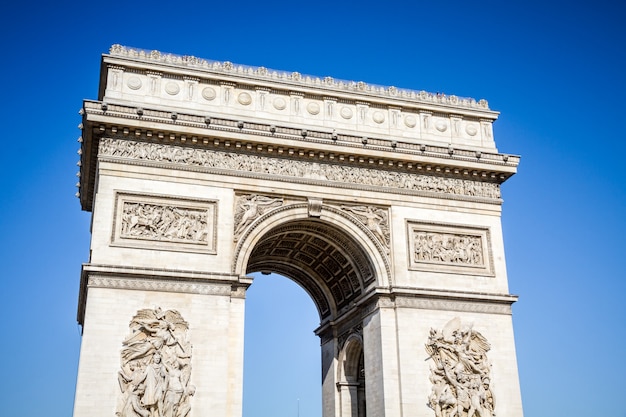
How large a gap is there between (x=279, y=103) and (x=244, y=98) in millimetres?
1178

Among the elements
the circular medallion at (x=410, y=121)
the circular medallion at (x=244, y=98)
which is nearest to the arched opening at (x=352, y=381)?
the circular medallion at (x=410, y=121)

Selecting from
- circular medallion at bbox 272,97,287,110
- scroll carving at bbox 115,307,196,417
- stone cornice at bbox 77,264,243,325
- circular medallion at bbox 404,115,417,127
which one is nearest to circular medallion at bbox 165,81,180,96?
circular medallion at bbox 272,97,287,110

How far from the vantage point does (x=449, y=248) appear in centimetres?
2448

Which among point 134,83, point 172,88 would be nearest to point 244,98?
point 172,88

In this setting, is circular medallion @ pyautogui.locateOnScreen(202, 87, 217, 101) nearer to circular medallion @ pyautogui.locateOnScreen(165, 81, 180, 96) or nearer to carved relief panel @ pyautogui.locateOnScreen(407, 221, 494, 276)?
circular medallion @ pyautogui.locateOnScreen(165, 81, 180, 96)

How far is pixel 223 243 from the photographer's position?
22.2 meters

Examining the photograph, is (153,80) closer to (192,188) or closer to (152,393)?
(192,188)

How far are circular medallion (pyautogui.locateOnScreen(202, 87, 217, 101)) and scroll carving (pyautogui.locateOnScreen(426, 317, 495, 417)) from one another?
10.1 m

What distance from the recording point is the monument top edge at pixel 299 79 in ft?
78.8

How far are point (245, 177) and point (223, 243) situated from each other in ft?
7.44

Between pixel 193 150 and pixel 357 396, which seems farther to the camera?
pixel 357 396

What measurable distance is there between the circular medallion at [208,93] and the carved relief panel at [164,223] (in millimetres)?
3703

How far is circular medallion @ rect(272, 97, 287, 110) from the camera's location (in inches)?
975

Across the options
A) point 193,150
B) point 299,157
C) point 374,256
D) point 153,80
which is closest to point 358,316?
point 374,256
